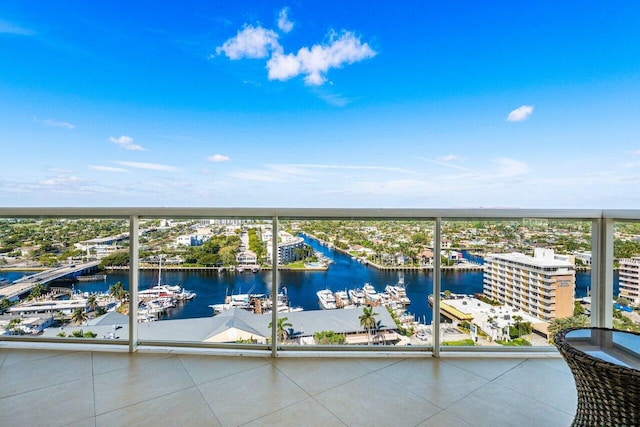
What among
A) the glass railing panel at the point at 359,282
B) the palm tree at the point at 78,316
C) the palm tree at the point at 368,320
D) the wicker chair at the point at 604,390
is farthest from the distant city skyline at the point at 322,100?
the wicker chair at the point at 604,390

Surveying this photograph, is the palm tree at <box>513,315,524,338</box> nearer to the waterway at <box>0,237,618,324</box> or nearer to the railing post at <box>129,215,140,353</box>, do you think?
the waterway at <box>0,237,618,324</box>

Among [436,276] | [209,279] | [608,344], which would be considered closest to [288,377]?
[209,279]

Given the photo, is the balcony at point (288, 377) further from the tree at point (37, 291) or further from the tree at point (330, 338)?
the tree at point (37, 291)

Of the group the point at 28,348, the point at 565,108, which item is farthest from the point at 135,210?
the point at 565,108

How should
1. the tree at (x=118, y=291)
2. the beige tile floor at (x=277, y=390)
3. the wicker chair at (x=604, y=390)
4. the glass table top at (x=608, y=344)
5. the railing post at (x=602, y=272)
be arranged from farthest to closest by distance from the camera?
the tree at (x=118, y=291), the railing post at (x=602, y=272), the beige tile floor at (x=277, y=390), the glass table top at (x=608, y=344), the wicker chair at (x=604, y=390)

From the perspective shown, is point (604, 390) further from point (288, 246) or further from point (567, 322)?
point (288, 246)

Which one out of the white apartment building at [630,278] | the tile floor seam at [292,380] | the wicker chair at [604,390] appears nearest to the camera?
the wicker chair at [604,390]
